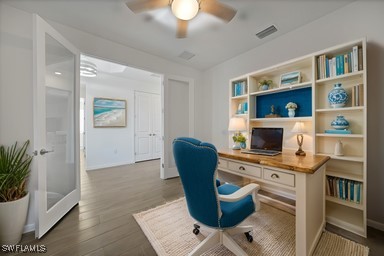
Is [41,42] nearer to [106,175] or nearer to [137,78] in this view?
[106,175]

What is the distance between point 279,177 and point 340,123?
41.5 inches

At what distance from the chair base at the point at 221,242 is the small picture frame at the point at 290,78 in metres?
1.94

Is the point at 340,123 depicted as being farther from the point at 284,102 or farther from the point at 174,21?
the point at 174,21

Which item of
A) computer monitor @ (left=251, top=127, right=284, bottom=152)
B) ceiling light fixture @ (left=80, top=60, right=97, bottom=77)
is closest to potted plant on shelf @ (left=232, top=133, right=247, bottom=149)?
computer monitor @ (left=251, top=127, right=284, bottom=152)

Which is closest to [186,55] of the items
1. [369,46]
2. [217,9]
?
[217,9]

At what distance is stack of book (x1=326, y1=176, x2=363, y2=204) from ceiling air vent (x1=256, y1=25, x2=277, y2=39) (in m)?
2.14

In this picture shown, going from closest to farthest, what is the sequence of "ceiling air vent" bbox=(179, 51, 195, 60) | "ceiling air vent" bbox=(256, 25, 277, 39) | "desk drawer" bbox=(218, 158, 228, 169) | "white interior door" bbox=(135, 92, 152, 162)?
"desk drawer" bbox=(218, 158, 228, 169)
"ceiling air vent" bbox=(256, 25, 277, 39)
"ceiling air vent" bbox=(179, 51, 195, 60)
"white interior door" bbox=(135, 92, 152, 162)

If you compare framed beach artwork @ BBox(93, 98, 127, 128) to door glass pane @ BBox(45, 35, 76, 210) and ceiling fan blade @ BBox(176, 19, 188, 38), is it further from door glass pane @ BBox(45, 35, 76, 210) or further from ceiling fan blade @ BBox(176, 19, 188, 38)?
ceiling fan blade @ BBox(176, 19, 188, 38)

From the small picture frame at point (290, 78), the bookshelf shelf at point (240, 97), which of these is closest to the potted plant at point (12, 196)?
the bookshelf shelf at point (240, 97)

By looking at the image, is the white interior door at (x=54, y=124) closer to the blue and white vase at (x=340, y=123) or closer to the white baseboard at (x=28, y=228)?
the white baseboard at (x=28, y=228)

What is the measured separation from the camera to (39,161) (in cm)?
153

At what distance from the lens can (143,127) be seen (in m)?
5.23

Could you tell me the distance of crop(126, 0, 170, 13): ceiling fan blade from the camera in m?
1.44

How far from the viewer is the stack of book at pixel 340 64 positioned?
1.56 metres
